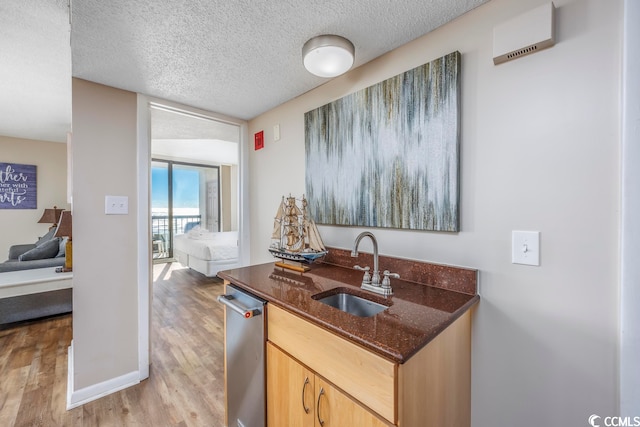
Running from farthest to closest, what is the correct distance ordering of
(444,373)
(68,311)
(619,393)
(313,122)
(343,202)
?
(68,311)
(313,122)
(343,202)
(444,373)
(619,393)

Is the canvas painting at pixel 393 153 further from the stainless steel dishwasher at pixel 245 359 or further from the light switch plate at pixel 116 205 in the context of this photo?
the light switch plate at pixel 116 205

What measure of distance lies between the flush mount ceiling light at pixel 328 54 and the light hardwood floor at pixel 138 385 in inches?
80.2

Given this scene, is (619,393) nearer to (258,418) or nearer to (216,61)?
(258,418)

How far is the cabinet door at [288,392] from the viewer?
1.02 metres

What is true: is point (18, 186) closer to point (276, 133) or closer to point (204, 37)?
point (276, 133)

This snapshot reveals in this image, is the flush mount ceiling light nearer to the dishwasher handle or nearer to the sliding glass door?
the dishwasher handle

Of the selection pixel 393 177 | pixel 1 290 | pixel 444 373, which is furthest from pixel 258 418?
pixel 1 290

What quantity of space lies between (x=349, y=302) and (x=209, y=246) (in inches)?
132

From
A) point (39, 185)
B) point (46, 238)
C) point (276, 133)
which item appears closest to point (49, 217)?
point (46, 238)

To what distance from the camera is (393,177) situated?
1.40 meters

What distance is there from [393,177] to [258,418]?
52.3 inches

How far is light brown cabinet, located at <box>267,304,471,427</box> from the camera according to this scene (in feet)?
2.54

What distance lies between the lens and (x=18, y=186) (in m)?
4.10

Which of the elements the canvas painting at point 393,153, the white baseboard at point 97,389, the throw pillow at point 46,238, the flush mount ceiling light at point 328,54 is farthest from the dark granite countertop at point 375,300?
the throw pillow at point 46,238
